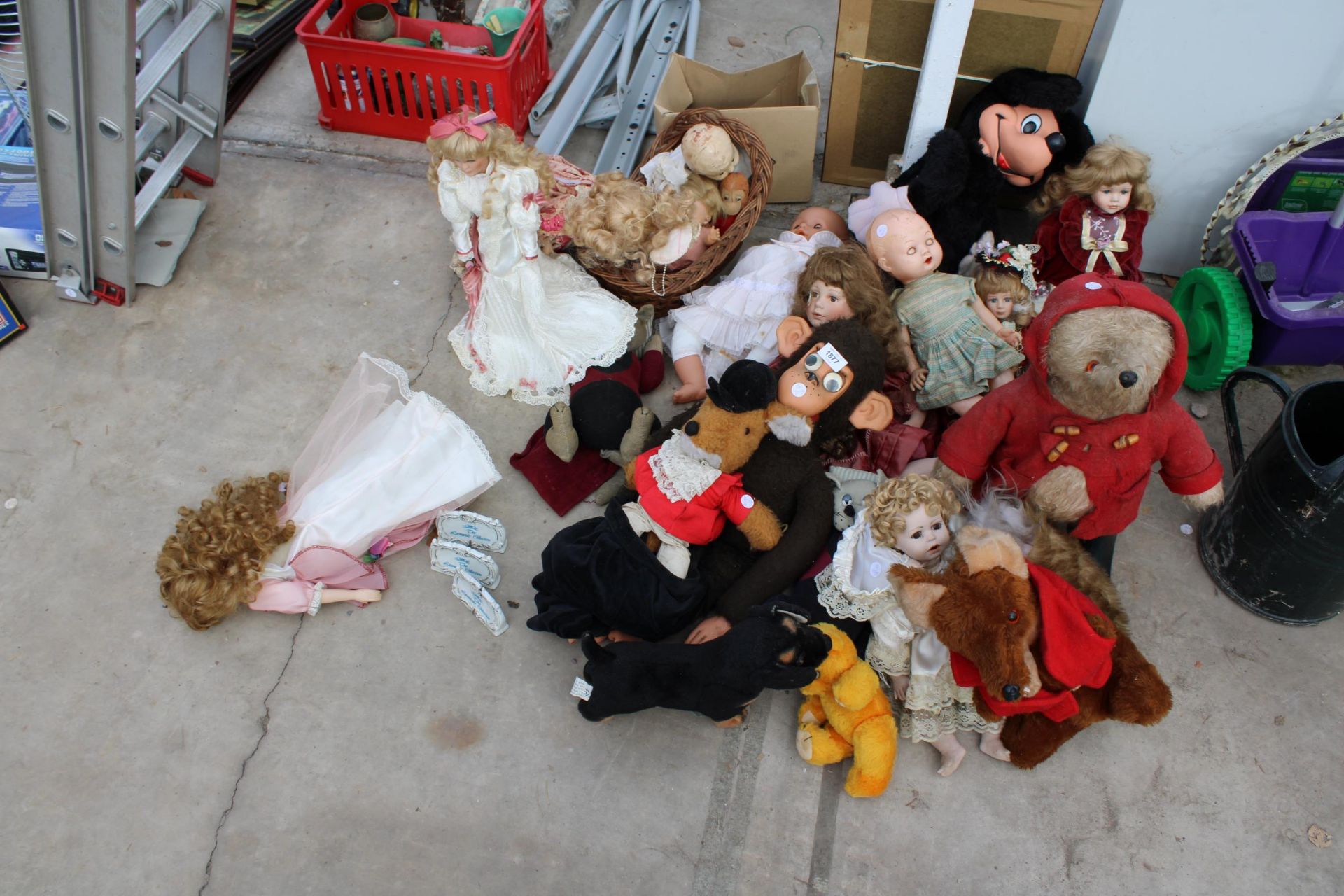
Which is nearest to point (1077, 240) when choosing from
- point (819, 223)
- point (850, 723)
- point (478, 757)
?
point (819, 223)

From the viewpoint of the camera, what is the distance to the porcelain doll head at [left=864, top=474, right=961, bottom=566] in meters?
2.64

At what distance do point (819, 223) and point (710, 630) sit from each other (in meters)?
1.85

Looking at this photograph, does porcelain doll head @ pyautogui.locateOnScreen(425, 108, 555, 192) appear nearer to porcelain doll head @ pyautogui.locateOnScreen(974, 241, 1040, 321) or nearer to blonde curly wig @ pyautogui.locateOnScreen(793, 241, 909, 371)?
blonde curly wig @ pyautogui.locateOnScreen(793, 241, 909, 371)

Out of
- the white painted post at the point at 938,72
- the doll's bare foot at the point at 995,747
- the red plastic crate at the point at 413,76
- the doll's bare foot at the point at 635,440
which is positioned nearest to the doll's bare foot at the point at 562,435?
the doll's bare foot at the point at 635,440

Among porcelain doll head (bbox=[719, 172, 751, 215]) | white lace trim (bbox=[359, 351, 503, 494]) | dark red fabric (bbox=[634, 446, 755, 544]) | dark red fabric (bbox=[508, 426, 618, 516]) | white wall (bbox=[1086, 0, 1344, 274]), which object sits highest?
white wall (bbox=[1086, 0, 1344, 274])

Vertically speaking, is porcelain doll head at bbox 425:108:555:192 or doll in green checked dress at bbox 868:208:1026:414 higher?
porcelain doll head at bbox 425:108:555:192

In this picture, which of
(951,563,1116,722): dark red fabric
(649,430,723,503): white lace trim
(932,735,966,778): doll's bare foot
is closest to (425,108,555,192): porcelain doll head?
(649,430,723,503): white lace trim

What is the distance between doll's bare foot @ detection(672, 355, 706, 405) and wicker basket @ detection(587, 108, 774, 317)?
1.01 ft

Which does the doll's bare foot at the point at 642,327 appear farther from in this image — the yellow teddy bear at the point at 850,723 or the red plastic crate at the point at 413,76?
the yellow teddy bear at the point at 850,723

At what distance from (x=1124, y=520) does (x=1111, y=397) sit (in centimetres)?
56

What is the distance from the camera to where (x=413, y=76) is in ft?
14.0

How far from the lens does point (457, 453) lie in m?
3.20

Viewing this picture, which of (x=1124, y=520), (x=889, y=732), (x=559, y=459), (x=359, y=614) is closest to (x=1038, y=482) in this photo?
(x=1124, y=520)

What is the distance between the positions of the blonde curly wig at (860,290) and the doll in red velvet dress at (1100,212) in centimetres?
84
